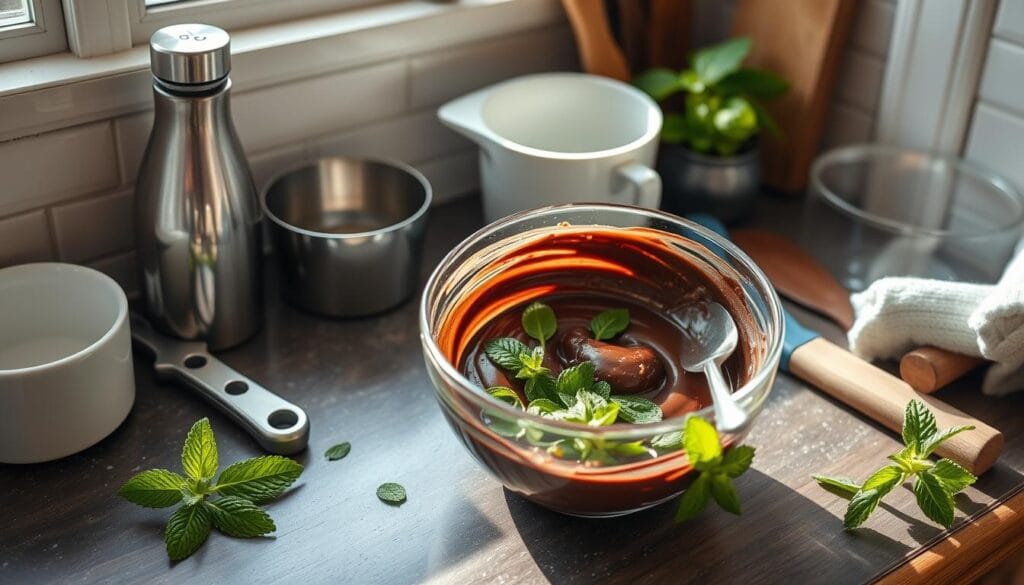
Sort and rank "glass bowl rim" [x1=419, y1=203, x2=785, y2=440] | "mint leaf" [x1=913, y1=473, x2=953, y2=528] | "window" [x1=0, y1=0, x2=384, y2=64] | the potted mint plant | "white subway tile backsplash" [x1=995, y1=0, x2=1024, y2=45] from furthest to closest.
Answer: the potted mint plant < "white subway tile backsplash" [x1=995, y1=0, x2=1024, y2=45] < "window" [x1=0, y1=0, x2=384, y2=64] < "mint leaf" [x1=913, y1=473, x2=953, y2=528] < "glass bowl rim" [x1=419, y1=203, x2=785, y2=440]

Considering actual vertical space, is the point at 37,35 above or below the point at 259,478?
above

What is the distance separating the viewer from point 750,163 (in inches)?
43.6

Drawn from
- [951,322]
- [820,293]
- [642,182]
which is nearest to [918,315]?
[951,322]

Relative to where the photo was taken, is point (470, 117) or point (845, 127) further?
point (845, 127)

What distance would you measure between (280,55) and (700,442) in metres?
0.52

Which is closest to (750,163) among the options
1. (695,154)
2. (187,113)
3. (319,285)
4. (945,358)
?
(695,154)

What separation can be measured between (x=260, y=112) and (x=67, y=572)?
0.44 m

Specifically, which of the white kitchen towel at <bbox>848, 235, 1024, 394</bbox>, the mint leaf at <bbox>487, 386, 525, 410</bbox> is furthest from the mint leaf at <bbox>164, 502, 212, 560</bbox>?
the white kitchen towel at <bbox>848, 235, 1024, 394</bbox>

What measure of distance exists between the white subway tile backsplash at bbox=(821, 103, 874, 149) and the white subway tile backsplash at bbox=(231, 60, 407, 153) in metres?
0.47

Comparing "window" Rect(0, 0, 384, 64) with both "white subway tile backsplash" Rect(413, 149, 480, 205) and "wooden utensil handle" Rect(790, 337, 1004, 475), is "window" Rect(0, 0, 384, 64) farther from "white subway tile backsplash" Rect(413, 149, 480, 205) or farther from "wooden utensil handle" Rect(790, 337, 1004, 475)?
"wooden utensil handle" Rect(790, 337, 1004, 475)

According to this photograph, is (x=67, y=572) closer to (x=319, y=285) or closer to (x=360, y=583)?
(x=360, y=583)

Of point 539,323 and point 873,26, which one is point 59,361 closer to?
point 539,323

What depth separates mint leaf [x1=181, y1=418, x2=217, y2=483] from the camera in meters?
0.78

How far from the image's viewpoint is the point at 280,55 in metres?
0.97
